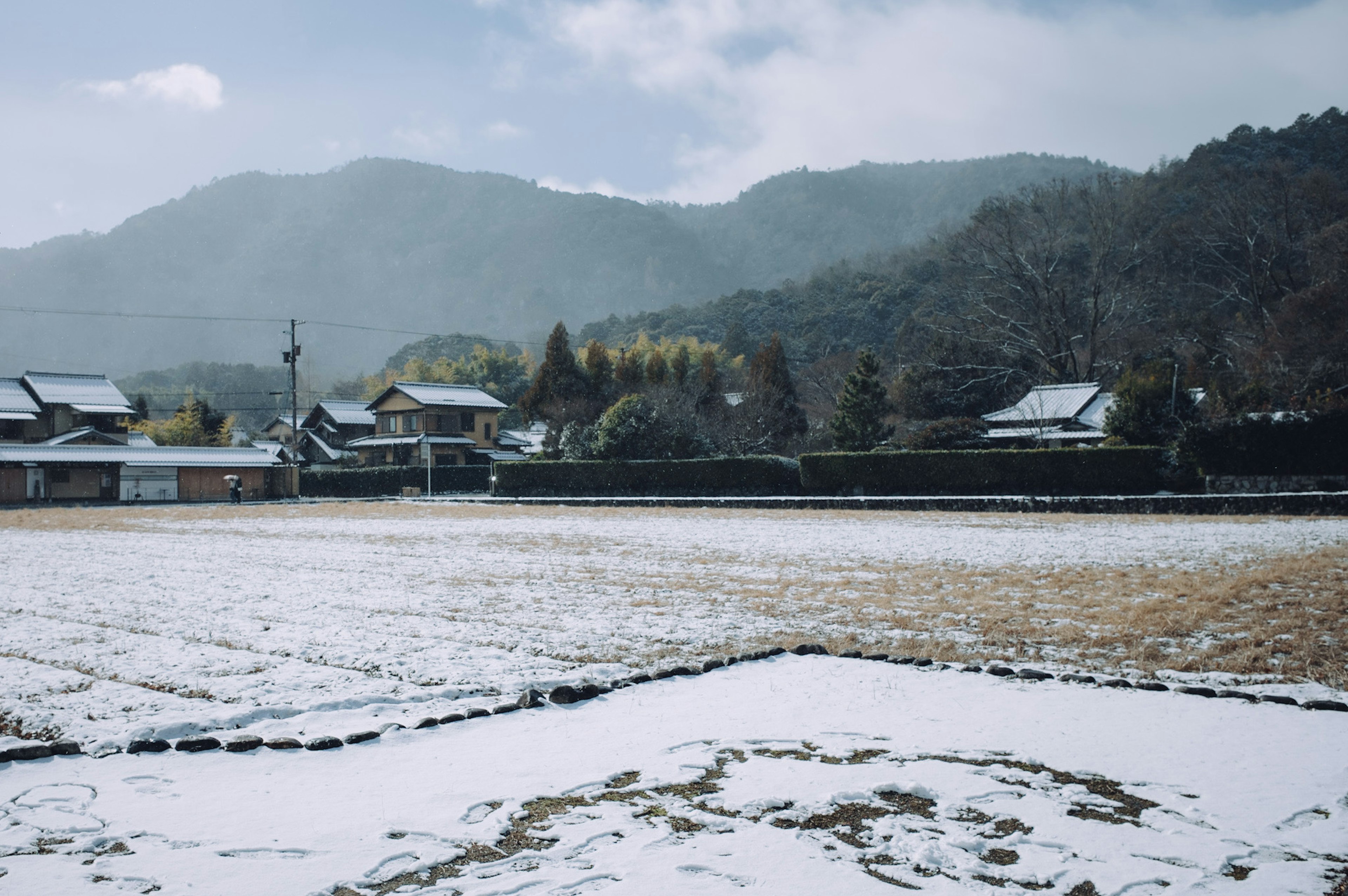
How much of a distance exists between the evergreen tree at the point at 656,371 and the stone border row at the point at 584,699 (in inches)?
1803

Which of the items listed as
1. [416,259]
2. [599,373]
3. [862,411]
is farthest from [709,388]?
[416,259]

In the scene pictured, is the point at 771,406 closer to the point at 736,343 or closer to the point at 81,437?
the point at 736,343

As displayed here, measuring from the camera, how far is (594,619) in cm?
806

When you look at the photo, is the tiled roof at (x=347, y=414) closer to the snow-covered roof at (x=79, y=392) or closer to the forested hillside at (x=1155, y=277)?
the snow-covered roof at (x=79, y=392)

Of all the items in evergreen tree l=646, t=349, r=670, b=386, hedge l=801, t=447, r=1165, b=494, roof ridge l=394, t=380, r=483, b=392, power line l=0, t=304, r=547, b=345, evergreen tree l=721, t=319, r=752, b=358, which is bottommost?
hedge l=801, t=447, r=1165, b=494

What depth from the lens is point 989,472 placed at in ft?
89.8

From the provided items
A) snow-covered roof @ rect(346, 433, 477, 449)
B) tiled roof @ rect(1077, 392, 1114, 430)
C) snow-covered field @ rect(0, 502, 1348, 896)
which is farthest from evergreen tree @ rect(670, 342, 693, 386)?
snow-covered field @ rect(0, 502, 1348, 896)

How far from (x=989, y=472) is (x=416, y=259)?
117865 millimetres

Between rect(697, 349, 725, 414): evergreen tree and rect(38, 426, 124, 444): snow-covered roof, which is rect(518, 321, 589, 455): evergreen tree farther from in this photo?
rect(38, 426, 124, 444): snow-covered roof

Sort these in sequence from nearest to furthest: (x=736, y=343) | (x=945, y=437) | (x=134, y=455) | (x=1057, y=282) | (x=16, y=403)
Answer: (x=945, y=437), (x=134, y=455), (x=1057, y=282), (x=16, y=403), (x=736, y=343)

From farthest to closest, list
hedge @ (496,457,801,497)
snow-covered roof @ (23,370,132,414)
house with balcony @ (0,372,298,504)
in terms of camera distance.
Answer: snow-covered roof @ (23,370,132,414) → house with balcony @ (0,372,298,504) → hedge @ (496,457,801,497)

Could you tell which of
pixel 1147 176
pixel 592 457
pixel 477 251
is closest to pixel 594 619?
pixel 592 457

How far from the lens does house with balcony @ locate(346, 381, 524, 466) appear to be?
171 ft

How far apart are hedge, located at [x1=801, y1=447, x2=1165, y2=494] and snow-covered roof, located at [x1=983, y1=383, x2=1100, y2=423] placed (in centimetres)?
1041
